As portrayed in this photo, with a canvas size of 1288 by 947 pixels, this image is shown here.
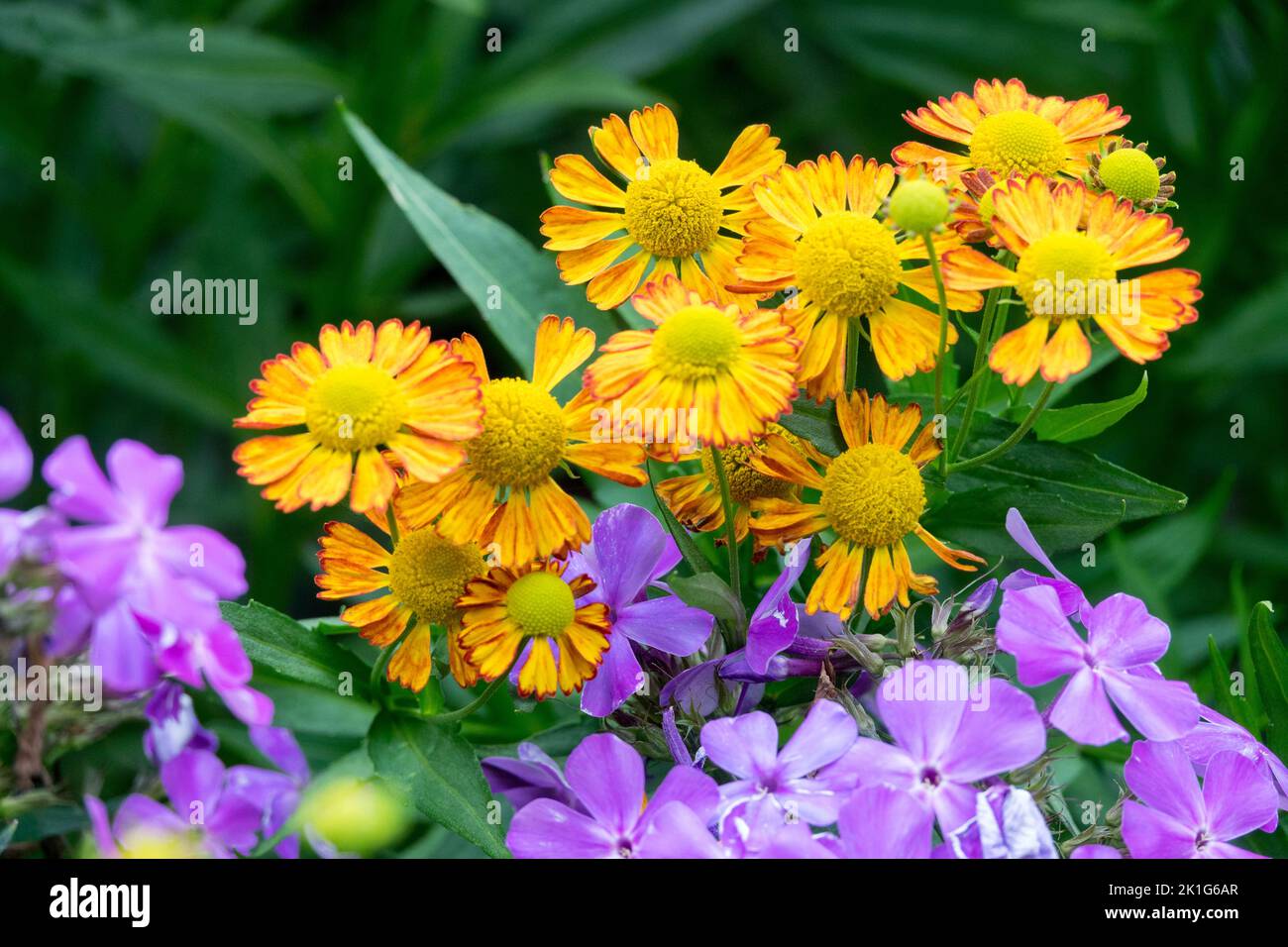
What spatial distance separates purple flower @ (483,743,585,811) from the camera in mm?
805

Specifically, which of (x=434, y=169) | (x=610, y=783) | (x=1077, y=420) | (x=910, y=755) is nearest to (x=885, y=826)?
(x=910, y=755)

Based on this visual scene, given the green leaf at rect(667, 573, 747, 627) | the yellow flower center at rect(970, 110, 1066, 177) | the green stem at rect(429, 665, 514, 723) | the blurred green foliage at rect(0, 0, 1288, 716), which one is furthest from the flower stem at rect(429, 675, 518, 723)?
the blurred green foliage at rect(0, 0, 1288, 716)

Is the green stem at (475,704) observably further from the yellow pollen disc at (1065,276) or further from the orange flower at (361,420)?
the yellow pollen disc at (1065,276)

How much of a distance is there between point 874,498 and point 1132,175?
0.84 feet

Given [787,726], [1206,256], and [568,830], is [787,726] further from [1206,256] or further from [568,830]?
[1206,256]

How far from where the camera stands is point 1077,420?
2.94ft

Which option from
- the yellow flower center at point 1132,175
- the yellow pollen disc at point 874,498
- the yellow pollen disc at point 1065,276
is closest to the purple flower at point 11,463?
the yellow pollen disc at point 874,498

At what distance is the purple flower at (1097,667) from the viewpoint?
0.70 meters

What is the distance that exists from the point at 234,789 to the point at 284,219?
156cm

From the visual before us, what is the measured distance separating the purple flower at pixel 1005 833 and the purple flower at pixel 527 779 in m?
0.24
